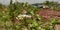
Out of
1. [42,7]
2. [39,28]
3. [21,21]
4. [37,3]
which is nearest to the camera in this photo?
[39,28]

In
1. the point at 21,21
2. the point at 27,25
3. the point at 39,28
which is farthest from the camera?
the point at 21,21

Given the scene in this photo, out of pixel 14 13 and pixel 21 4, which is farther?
pixel 21 4

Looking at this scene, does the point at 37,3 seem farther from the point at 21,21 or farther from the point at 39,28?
the point at 39,28

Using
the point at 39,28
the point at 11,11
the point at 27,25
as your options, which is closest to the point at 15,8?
the point at 11,11

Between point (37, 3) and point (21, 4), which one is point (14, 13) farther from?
point (37, 3)

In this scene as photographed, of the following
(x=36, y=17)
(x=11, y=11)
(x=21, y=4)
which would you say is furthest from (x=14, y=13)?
(x=21, y=4)

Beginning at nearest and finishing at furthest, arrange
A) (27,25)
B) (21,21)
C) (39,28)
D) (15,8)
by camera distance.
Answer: (39,28) < (27,25) < (21,21) < (15,8)
